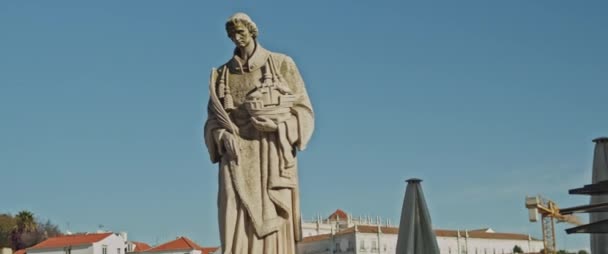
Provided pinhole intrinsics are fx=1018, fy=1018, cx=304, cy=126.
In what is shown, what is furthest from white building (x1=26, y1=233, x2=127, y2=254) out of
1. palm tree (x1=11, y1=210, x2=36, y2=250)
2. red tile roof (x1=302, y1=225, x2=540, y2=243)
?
red tile roof (x1=302, y1=225, x2=540, y2=243)

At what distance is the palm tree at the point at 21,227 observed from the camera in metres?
129

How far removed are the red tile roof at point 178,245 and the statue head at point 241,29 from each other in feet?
344

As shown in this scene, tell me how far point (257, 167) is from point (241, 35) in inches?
52.7

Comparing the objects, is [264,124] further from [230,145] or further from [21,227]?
[21,227]

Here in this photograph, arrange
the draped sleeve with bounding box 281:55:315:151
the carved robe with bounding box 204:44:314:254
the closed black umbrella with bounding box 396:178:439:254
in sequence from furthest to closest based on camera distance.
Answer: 1. the closed black umbrella with bounding box 396:178:439:254
2. the draped sleeve with bounding box 281:55:315:151
3. the carved robe with bounding box 204:44:314:254

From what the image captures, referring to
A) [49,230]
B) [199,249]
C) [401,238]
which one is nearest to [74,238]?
[199,249]

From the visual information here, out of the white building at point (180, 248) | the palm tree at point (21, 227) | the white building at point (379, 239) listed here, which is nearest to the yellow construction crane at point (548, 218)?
the white building at point (379, 239)

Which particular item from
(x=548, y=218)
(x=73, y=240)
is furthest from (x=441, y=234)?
(x=73, y=240)

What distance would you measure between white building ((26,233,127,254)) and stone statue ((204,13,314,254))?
103650mm

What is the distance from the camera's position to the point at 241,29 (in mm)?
10094

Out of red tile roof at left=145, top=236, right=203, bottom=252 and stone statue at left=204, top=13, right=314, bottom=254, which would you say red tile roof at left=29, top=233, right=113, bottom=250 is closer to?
red tile roof at left=145, top=236, right=203, bottom=252

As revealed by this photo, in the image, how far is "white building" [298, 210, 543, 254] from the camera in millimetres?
139000

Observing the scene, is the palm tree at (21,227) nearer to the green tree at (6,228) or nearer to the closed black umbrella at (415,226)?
the green tree at (6,228)

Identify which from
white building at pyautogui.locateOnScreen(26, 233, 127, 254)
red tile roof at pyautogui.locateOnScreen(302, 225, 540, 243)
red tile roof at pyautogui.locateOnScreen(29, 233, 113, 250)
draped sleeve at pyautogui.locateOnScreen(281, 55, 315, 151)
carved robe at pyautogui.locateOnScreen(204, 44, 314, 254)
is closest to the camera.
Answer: carved robe at pyautogui.locateOnScreen(204, 44, 314, 254)
